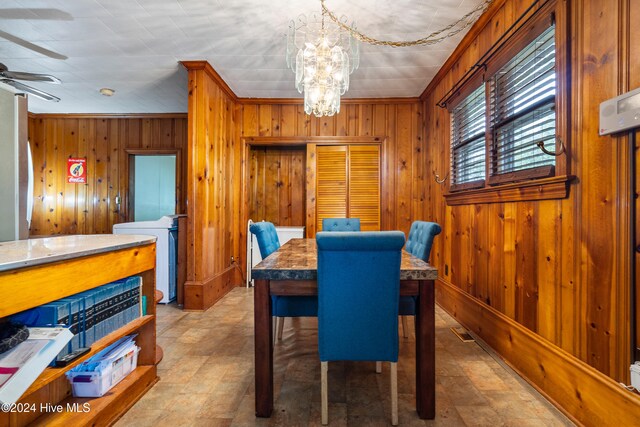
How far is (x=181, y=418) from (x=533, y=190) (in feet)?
7.47

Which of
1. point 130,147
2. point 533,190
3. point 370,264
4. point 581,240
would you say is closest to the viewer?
point 370,264

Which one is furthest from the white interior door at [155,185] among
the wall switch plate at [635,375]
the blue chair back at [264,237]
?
the wall switch plate at [635,375]

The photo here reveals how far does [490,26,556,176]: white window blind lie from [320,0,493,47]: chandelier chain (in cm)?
54

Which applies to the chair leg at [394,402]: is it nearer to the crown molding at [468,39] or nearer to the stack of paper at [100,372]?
the stack of paper at [100,372]

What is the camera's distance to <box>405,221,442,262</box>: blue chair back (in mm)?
2139

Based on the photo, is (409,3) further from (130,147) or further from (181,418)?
(130,147)

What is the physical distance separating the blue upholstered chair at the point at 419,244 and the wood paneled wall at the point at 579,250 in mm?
523

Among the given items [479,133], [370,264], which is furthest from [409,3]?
[370,264]

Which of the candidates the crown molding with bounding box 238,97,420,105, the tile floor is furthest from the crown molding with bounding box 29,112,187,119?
the tile floor

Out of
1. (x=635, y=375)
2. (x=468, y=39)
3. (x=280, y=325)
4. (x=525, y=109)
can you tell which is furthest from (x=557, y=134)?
(x=280, y=325)

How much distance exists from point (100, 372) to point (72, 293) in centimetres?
49

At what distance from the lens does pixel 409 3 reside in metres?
2.25

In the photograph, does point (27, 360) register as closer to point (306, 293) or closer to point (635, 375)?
point (306, 293)

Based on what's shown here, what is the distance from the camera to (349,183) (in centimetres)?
432
